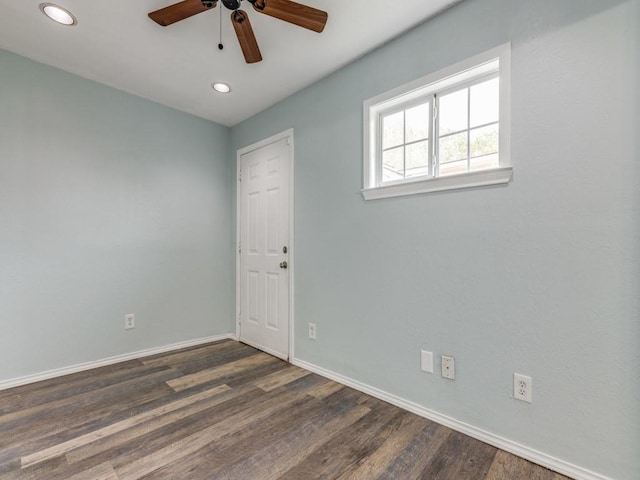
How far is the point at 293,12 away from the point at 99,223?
7.95ft

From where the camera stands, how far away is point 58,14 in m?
1.92

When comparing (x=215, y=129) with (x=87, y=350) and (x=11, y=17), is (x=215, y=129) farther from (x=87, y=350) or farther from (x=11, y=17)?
(x=87, y=350)

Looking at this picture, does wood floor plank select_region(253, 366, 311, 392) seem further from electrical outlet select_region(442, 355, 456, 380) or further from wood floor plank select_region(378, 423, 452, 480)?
electrical outlet select_region(442, 355, 456, 380)

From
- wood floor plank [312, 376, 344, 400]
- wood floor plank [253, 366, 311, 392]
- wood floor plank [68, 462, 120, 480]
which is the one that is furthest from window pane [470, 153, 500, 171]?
wood floor plank [68, 462, 120, 480]

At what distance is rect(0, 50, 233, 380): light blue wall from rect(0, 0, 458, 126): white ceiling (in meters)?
0.35

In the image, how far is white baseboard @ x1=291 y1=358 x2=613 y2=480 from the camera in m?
1.42

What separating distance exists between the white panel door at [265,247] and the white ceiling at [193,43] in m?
0.72

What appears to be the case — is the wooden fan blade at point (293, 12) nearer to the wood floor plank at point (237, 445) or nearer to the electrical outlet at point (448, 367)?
the electrical outlet at point (448, 367)

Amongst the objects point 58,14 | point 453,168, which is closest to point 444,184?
point 453,168

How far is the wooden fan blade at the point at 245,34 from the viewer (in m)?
1.62

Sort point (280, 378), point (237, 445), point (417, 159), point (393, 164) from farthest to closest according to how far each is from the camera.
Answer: point (280, 378) < point (393, 164) < point (417, 159) < point (237, 445)

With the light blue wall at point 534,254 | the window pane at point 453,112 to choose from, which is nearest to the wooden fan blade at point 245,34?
the light blue wall at point 534,254

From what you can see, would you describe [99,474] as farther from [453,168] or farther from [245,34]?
[453,168]

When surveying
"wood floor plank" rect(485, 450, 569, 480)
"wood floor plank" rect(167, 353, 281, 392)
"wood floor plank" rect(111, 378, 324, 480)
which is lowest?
"wood floor plank" rect(167, 353, 281, 392)
